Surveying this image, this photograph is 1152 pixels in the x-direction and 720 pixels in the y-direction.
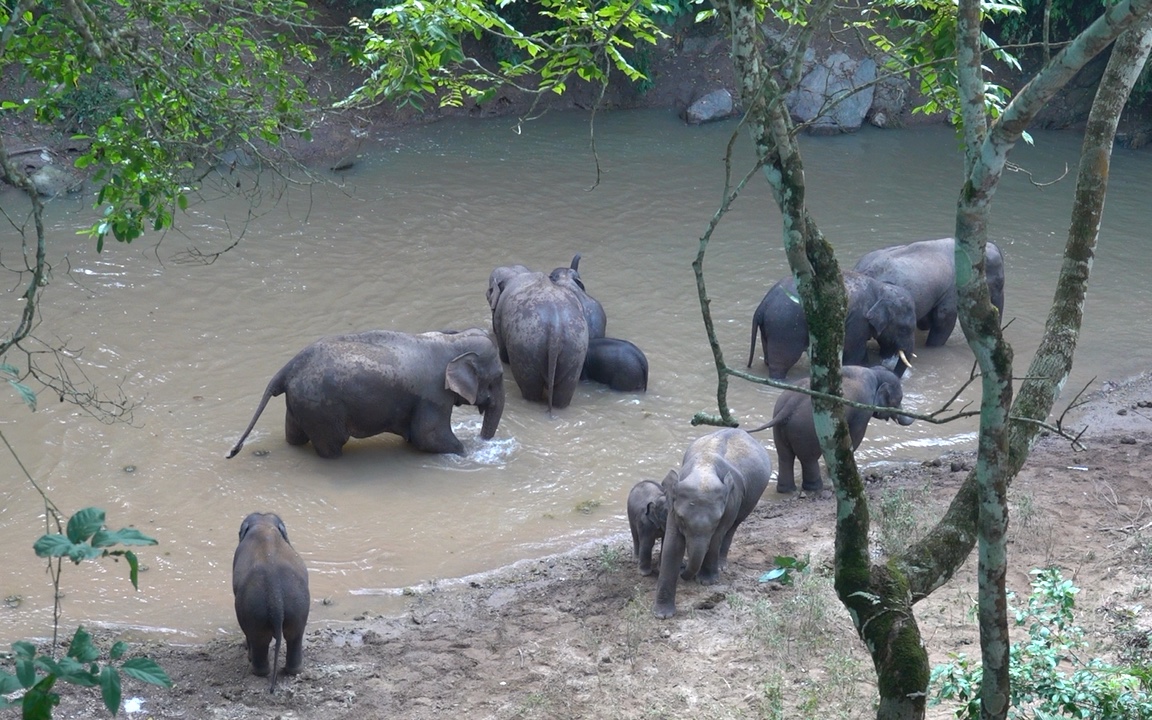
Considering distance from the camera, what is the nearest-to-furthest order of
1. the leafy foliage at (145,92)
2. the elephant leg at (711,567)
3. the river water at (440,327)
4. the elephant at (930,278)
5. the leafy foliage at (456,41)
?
the leafy foliage at (145,92), the leafy foliage at (456,41), the elephant leg at (711,567), the river water at (440,327), the elephant at (930,278)

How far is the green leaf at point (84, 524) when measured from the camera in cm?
249

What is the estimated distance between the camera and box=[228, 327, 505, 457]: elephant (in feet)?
26.2

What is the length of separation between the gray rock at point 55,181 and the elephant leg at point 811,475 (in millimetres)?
8774

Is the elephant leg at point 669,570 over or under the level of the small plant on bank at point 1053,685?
under

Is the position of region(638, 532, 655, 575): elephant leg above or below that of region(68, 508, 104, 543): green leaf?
below

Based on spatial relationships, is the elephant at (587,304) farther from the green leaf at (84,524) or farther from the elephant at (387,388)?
the green leaf at (84,524)

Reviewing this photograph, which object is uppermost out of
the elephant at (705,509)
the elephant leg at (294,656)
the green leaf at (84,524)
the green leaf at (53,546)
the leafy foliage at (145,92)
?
the leafy foliage at (145,92)

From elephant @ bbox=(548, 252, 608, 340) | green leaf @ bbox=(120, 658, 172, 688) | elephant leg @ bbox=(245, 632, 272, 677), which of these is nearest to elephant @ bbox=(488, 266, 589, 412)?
elephant @ bbox=(548, 252, 608, 340)

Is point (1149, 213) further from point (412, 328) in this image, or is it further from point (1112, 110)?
point (1112, 110)

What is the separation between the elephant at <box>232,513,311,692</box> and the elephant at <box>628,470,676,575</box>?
6.32 feet

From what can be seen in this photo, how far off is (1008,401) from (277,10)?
4037 mm

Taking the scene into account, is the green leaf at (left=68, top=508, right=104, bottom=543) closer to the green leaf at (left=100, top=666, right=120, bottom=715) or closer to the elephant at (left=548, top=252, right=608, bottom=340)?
the green leaf at (left=100, top=666, right=120, bottom=715)

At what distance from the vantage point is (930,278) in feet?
34.8

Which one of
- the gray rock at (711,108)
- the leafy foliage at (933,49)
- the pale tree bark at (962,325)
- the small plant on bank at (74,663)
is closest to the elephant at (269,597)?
the pale tree bark at (962,325)
